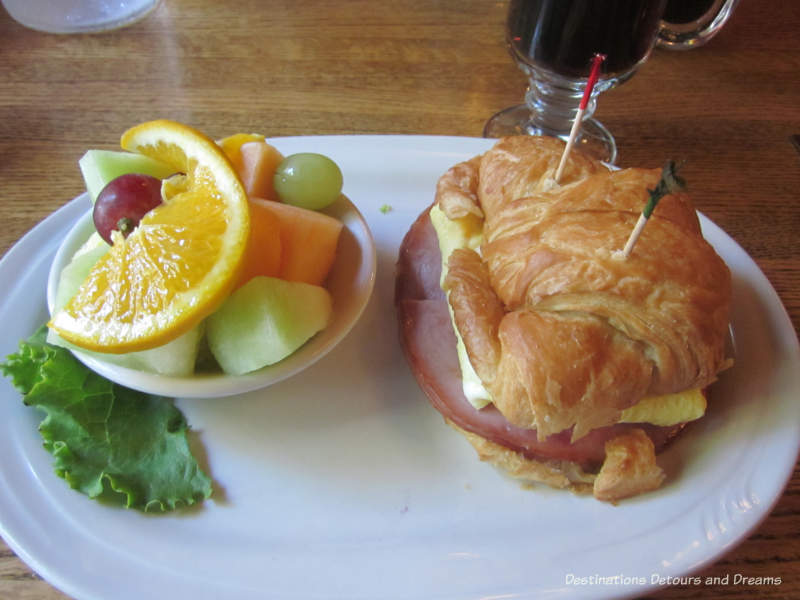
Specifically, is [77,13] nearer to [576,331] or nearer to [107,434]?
[107,434]

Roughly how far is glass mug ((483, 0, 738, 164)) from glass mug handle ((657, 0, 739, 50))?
0.04ft

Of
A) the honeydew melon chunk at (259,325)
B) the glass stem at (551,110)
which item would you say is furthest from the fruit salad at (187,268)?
the glass stem at (551,110)

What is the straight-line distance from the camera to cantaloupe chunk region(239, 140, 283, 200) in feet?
4.32

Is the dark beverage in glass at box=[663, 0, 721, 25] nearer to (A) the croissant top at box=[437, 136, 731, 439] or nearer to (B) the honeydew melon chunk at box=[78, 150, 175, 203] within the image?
(A) the croissant top at box=[437, 136, 731, 439]

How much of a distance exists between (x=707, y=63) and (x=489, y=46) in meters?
0.96

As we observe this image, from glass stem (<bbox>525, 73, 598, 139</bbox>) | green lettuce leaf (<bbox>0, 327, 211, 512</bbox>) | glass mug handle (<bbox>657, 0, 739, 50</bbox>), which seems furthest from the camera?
glass mug handle (<bbox>657, 0, 739, 50</bbox>)

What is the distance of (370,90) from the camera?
224 centimetres

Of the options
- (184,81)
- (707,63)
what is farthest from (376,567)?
(707,63)

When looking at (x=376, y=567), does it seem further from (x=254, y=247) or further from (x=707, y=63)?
(x=707, y=63)

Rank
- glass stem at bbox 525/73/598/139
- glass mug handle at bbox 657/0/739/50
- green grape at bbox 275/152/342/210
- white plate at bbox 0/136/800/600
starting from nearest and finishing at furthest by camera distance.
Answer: white plate at bbox 0/136/800/600 → green grape at bbox 275/152/342/210 → glass stem at bbox 525/73/598/139 → glass mug handle at bbox 657/0/739/50

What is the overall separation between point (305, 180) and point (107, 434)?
700mm

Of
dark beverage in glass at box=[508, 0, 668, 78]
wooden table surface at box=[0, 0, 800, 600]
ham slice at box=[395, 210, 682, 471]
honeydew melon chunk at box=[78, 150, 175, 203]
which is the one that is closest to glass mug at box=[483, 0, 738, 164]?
dark beverage in glass at box=[508, 0, 668, 78]

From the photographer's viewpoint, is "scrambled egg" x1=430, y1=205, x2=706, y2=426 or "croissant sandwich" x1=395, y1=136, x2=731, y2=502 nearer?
"croissant sandwich" x1=395, y1=136, x2=731, y2=502

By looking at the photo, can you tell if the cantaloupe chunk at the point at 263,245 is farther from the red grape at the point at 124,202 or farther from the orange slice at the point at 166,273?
the red grape at the point at 124,202
